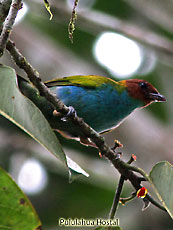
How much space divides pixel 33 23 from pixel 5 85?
6.96 meters

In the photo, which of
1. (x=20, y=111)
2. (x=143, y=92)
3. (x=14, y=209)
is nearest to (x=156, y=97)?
(x=143, y=92)

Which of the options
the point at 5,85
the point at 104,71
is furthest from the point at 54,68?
the point at 5,85

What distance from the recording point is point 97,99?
3.38m

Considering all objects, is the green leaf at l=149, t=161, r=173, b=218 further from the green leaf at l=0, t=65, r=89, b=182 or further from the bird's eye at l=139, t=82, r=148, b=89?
the bird's eye at l=139, t=82, r=148, b=89

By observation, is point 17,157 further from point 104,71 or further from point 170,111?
point 170,111

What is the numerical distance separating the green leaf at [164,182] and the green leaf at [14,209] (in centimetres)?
58

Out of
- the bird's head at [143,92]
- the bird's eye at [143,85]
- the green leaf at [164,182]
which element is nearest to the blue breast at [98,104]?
the bird's head at [143,92]

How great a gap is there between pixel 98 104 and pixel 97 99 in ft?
0.17

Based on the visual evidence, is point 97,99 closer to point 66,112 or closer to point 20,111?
point 66,112

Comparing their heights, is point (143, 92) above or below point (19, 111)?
below

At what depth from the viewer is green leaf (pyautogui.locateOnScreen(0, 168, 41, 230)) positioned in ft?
5.66

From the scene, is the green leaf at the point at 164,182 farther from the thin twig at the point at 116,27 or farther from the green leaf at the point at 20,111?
the thin twig at the point at 116,27

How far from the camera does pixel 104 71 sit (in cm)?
799

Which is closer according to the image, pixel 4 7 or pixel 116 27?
pixel 4 7
